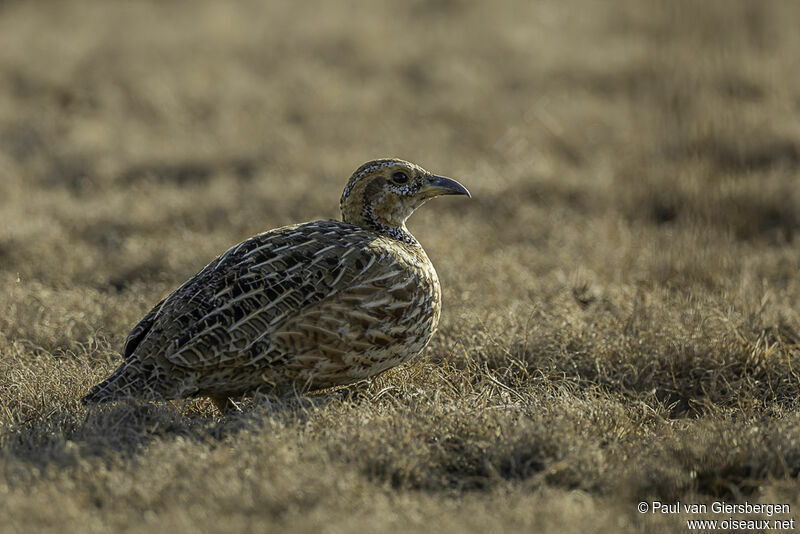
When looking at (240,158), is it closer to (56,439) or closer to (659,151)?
(659,151)

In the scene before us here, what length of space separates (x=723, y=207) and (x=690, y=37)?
3.45m

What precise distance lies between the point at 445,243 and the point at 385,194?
2.32 m

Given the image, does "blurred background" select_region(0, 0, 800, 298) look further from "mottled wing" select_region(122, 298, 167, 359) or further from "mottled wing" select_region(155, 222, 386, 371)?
"mottled wing" select_region(155, 222, 386, 371)

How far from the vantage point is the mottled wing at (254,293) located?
442 centimetres

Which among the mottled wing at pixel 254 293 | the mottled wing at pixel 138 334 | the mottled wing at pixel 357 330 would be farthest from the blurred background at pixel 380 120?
the mottled wing at pixel 357 330

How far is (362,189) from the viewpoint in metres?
5.25

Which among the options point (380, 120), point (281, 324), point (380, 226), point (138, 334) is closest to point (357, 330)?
point (281, 324)

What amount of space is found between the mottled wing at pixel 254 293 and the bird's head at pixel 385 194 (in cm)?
43

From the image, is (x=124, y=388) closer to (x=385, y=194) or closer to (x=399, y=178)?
(x=385, y=194)

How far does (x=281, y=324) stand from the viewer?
4.48m

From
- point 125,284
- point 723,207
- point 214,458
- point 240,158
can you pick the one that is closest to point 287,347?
point 214,458

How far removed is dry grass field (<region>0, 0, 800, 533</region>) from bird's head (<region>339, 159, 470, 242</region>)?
84 cm

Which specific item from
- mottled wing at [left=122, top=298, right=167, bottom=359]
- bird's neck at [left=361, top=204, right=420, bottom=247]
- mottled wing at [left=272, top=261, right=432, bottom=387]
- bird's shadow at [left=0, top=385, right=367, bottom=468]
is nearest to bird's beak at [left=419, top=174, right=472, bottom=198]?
bird's neck at [left=361, top=204, right=420, bottom=247]

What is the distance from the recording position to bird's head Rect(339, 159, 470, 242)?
523 centimetres
